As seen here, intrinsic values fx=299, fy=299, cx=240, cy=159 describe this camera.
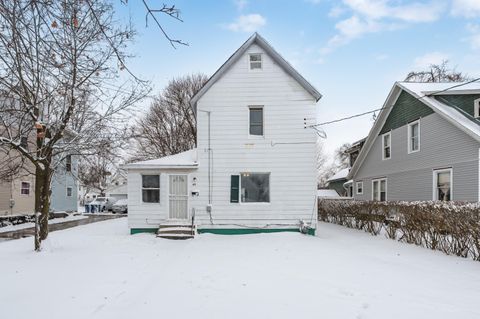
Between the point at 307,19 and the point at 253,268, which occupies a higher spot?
the point at 307,19

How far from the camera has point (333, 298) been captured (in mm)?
4824

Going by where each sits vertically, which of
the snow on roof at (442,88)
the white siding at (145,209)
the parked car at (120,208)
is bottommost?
the parked car at (120,208)

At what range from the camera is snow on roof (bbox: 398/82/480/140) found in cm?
1091

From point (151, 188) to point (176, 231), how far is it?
2093mm

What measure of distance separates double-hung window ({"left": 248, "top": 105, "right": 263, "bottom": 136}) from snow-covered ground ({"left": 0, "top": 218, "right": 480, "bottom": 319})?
4.49 meters

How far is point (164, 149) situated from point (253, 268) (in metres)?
22.4

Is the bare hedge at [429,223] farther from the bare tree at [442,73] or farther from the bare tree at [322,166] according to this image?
the bare tree at [322,166]

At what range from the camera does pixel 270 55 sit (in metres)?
11.9

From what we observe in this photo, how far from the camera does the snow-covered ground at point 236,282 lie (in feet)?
14.3

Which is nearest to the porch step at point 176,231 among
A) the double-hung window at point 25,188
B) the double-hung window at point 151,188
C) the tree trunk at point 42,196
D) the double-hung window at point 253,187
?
the double-hung window at point 151,188

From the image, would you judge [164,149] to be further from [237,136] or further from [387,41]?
[387,41]

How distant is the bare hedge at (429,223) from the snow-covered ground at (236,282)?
47 centimetres

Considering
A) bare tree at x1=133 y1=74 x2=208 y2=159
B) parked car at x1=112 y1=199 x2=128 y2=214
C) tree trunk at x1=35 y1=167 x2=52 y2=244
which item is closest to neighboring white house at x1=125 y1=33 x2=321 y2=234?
tree trunk at x1=35 y1=167 x2=52 y2=244

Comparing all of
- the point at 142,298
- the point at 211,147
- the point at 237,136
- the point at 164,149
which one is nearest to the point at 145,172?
the point at 211,147
